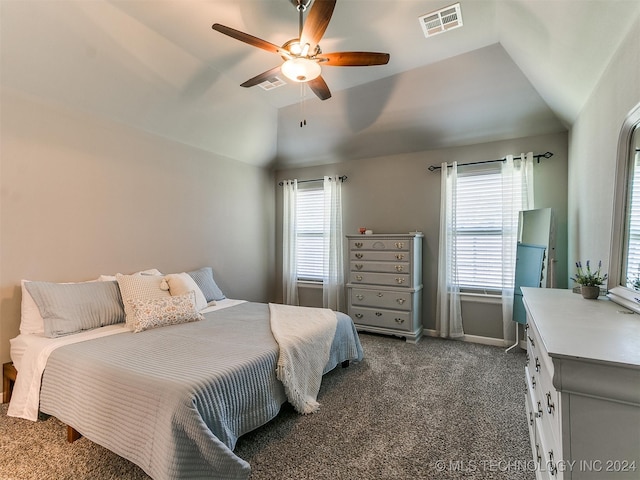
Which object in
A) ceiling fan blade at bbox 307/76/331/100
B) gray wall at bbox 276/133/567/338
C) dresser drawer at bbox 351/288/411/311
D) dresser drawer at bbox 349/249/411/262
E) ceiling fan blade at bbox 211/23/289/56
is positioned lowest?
dresser drawer at bbox 351/288/411/311

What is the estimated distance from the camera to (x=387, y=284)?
4.09 meters

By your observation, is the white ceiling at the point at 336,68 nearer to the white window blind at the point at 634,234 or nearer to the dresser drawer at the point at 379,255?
the white window blind at the point at 634,234

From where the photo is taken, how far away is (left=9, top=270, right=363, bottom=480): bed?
150 centimetres

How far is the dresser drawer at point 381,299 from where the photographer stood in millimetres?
3965

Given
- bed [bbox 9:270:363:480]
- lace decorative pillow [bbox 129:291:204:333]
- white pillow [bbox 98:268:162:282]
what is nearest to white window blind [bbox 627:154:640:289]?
bed [bbox 9:270:363:480]

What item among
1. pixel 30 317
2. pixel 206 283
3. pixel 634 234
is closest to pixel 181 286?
pixel 206 283

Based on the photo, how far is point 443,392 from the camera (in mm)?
2615

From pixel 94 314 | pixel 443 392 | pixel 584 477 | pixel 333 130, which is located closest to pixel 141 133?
pixel 94 314

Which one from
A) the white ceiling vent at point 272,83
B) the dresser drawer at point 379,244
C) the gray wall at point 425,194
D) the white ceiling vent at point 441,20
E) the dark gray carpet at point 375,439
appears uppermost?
the white ceiling vent at point 272,83

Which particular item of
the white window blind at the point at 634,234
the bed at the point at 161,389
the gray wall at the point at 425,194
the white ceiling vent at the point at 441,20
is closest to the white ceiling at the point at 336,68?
the white ceiling vent at the point at 441,20

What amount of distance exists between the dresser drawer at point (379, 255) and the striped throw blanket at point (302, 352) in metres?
1.37

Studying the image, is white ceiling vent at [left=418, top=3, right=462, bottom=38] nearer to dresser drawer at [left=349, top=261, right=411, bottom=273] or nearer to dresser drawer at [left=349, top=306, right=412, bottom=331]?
dresser drawer at [left=349, top=261, right=411, bottom=273]

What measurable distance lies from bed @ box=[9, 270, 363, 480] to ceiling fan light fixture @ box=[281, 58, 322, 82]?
73.9 inches

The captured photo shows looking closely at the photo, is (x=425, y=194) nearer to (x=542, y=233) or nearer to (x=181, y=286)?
(x=542, y=233)
